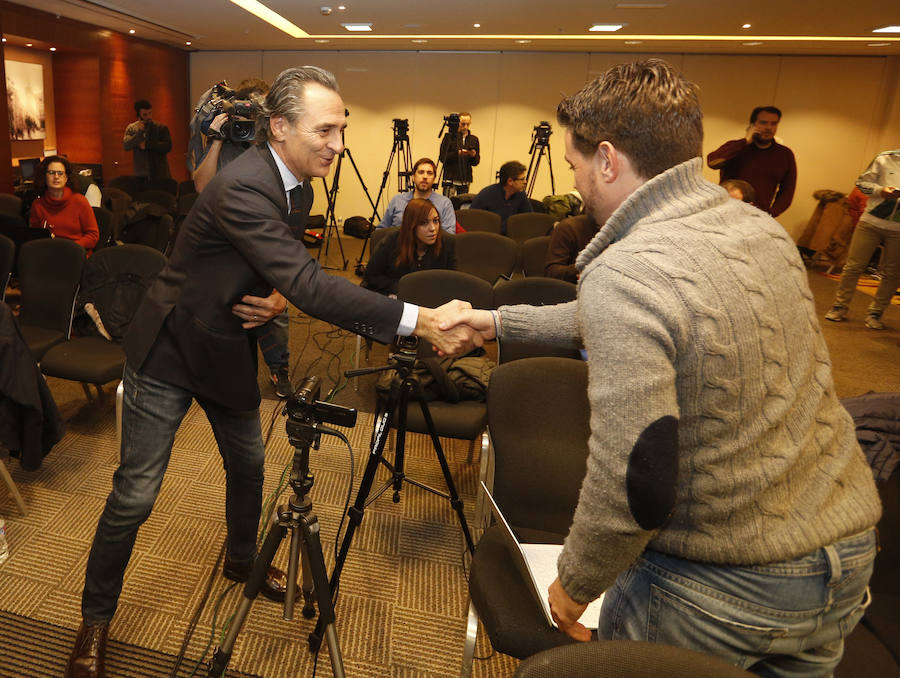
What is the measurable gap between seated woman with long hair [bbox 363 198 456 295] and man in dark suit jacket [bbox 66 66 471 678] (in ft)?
6.97

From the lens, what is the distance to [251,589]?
63.1 inches

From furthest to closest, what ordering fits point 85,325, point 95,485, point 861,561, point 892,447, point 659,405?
point 85,325 < point 95,485 < point 892,447 < point 861,561 < point 659,405

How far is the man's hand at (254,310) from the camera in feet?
5.19

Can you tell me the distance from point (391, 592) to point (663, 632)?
4.85 ft

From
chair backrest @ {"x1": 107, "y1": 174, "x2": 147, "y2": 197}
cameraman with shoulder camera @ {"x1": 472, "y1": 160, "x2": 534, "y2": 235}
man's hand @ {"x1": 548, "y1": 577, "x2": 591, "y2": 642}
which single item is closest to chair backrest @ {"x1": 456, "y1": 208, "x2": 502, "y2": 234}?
cameraman with shoulder camera @ {"x1": 472, "y1": 160, "x2": 534, "y2": 235}

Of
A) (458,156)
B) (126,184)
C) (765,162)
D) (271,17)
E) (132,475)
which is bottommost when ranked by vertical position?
(132,475)

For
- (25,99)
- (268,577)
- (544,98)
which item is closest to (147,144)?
(25,99)

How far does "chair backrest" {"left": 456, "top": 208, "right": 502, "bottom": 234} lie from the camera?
219 inches

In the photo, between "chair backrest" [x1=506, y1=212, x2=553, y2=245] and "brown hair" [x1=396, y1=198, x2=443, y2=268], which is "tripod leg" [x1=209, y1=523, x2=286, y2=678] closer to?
"brown hair" [x1=396, y1=198, x2=443, y2=268]

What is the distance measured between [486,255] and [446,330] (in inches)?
119

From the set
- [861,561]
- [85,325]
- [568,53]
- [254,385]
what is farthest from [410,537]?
[568,53]

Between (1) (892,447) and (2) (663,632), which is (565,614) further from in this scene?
(1) (892,447)

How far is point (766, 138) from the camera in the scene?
17.9ft

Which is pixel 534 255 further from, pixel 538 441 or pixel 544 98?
pixel 544 98
